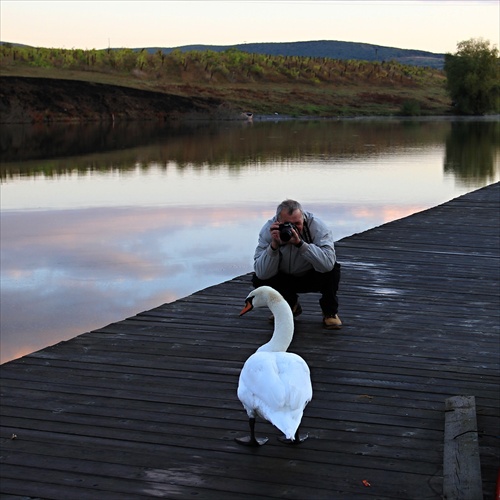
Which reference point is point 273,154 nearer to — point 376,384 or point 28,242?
point 28,242

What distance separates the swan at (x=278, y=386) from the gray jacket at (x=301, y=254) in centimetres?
174

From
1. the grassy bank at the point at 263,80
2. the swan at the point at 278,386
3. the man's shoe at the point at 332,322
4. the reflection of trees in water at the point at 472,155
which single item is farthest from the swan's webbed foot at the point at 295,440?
the grassy bank at the point at 263,80

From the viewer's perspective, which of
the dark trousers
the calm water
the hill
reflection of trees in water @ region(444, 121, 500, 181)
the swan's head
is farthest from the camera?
the hill

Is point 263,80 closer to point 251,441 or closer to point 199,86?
point 199,86

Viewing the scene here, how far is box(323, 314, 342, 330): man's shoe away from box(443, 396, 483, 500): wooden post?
68.8 inches

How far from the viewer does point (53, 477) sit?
418cm

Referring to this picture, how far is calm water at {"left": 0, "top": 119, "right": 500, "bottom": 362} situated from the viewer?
1114 cm

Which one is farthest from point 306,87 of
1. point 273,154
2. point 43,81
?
point 273,154

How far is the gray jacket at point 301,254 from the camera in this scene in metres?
6.26

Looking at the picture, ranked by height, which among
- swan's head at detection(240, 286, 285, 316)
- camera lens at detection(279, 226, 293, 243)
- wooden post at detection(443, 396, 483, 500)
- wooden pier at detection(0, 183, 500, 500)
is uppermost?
camera lens at detection(279, 226, 293, 243)

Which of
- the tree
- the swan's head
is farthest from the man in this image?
the tree

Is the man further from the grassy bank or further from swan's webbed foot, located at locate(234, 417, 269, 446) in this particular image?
the grassy bank

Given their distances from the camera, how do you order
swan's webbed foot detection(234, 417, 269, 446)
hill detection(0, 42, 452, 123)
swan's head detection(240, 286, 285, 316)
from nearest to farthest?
swan's webbed foot detection(234, 417, 269, 446) < swan's head detection(240, 286, 285, 316) < hill detection(0, 42, 452, 123)

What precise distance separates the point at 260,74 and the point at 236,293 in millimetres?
88535
